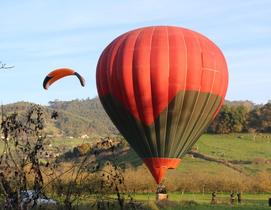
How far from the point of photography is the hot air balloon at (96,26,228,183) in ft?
89.6

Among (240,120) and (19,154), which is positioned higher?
(240,120)

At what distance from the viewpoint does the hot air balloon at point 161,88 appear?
27312 millimetres

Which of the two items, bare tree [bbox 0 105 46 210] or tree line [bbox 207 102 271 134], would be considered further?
tree line [bbox 207 102 271 134]

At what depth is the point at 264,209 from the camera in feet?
99.1

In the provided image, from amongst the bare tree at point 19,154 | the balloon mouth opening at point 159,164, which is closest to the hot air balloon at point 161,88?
the balloon mouth opening at point 159,164

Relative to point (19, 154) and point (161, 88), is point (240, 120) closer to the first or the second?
point (161, 88)

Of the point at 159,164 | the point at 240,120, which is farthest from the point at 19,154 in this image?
the point at 240,120

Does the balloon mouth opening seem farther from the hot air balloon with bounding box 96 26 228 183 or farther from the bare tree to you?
the bare tree

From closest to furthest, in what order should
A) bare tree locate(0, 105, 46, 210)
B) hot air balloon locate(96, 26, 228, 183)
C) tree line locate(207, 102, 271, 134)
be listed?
bare tree locate(0, 105, 46, 210) → hot air balloon locate(96, 26, 228, 183) → tree line locate(207, 102, 271, 134)

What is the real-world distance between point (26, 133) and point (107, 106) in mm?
24400

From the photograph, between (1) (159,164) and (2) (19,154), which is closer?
(2) (19,154)

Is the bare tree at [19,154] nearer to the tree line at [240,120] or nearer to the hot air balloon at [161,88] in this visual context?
the hot air balloon at [161,88]

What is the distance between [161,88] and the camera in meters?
27.2

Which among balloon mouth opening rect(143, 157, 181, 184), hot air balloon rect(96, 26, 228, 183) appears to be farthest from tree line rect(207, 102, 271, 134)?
hot air balloon rect(96, 26, 228, 183)
